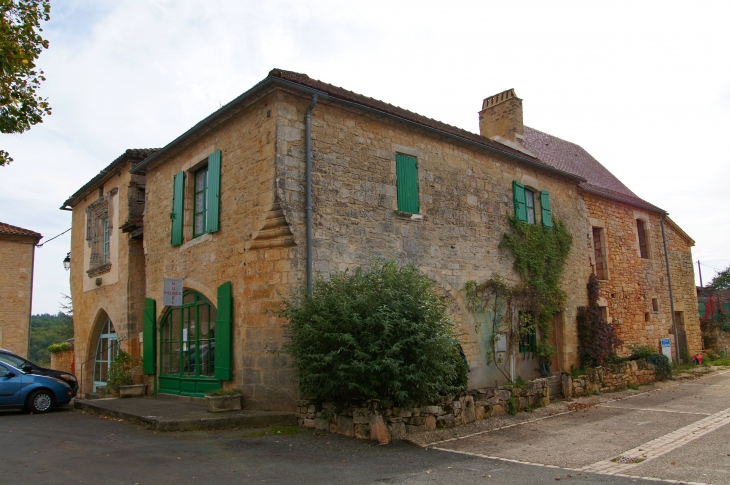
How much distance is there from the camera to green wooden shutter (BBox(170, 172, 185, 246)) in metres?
11.7

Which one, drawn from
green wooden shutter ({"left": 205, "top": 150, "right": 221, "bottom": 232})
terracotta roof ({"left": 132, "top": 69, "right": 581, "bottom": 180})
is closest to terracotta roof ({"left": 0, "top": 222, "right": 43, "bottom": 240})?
terracotta roof ({"left": 132, "top": 69, "right": 581, "bottom": 180})

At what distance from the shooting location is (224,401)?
29.4ft

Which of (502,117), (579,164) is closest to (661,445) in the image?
(502,117)

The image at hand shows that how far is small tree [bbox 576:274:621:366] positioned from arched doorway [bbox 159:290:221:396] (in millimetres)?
9190

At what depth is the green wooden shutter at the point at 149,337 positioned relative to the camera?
12328 millimetres

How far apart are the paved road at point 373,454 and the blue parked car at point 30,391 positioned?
1.23 metres

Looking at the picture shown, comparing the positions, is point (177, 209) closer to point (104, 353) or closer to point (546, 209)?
point (104, 353)

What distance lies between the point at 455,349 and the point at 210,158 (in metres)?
5.79

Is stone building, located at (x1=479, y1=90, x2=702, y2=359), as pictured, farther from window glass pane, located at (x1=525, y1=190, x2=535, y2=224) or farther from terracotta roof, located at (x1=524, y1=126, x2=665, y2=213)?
window glass pane, located at (x1=525, y1=190, x2=535, y2=224)

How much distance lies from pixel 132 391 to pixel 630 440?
31.5 feet

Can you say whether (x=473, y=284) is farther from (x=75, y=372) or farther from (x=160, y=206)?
(x=75, y=372)

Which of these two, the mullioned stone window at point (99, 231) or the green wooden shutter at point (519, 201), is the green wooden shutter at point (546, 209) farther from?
the mullioned stone window at point (99, 231)

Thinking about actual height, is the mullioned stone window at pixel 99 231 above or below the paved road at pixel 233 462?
above

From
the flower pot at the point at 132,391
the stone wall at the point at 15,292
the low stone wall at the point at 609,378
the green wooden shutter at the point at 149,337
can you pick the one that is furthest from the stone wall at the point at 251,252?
the stone wall at the point at 15,292
